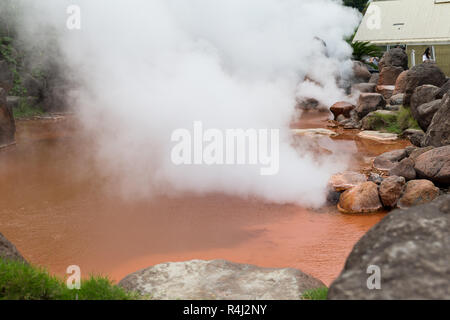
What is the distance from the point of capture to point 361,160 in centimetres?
1032

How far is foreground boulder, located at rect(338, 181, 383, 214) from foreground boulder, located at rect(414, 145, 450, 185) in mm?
1138

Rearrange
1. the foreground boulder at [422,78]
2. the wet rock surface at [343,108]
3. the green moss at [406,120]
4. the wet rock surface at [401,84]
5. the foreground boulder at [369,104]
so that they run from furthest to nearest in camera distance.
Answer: the wet rock surface at [343,108], the wet rock surface at [401,84], the foreground boulder at [369,104], the foreground boulder at [422,78], the green moss at [406,120]

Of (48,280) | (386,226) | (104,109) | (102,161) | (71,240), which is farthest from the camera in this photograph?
(104,109)

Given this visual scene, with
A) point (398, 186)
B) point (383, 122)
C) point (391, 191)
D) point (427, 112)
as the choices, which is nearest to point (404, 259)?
point (391, 191)

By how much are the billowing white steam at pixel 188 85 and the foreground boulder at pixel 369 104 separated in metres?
2.69

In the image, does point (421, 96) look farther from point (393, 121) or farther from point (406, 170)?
point (406, 170)

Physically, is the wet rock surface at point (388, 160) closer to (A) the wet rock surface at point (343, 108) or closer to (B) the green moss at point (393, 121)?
(B) the green moss at point (393, 121)

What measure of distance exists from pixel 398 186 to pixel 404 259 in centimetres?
535

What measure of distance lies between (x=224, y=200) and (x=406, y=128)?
8.09 metres

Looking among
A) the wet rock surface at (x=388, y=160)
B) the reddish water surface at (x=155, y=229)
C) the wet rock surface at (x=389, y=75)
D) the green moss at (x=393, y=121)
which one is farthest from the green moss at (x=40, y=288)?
the wet rock surface at (x=389, y=75)

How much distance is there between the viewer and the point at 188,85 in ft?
31.6

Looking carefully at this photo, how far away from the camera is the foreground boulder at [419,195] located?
23.3 feet
